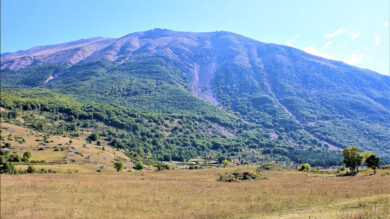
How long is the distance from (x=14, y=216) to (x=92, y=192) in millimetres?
8289

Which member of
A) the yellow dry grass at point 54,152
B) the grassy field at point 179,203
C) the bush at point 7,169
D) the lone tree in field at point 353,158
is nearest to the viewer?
the grassy field at point 179,203

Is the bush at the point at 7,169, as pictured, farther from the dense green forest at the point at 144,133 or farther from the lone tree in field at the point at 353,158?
the dense green forest at the point at 144,133

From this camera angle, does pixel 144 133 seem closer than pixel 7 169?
No

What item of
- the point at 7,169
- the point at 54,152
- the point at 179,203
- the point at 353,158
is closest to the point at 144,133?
the point at 54,152

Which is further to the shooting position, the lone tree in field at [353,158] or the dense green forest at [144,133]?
the dense green forest at [144,133]

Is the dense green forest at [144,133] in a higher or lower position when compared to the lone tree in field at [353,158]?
lower

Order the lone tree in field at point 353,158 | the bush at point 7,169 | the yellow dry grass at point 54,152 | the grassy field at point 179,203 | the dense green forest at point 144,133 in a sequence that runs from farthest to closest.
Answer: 1. the dense green forest at point 144,133
2. the yellow dry grass at point 54,152
3. the lone tree in field at point 353,158
4. the bush at point 7,169
5. the grassy field at point 179,203

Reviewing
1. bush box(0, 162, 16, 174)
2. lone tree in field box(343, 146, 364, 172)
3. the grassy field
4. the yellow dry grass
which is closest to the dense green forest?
the yellow dry grass

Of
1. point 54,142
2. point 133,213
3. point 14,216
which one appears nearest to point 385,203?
point 133,213

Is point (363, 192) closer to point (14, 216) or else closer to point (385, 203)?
point (385, 203)

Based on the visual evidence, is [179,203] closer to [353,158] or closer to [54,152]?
[353,158]

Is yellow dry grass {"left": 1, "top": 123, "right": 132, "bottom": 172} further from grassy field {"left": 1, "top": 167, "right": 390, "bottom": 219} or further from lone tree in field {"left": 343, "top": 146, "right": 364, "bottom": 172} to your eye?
lone tree in field {"left": 343, "top": 146, "right": 364, "bottom": 172}

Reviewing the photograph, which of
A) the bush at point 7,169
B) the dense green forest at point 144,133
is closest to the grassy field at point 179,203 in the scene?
the bush at point 7,169

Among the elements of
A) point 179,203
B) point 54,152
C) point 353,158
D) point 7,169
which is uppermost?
point 179,203
